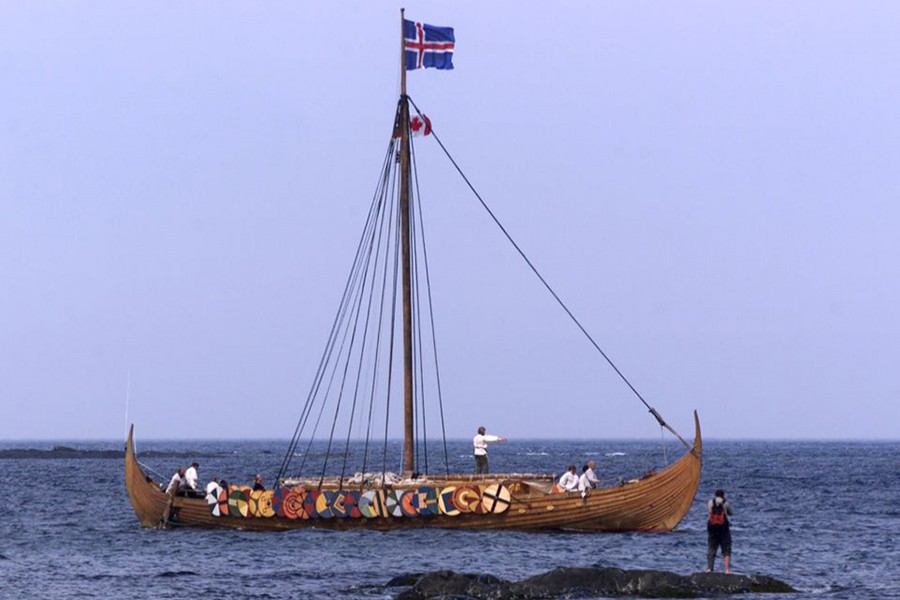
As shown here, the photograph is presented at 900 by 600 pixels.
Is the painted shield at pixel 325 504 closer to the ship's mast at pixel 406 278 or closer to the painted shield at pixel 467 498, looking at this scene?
the ship's mast at pixel 406 278

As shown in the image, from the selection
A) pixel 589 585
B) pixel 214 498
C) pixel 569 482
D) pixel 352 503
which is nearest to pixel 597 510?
pixel 569 482

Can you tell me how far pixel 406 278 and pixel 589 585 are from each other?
17.1 metres

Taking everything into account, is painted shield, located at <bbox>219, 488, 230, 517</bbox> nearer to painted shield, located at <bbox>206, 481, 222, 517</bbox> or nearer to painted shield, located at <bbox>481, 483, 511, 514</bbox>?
painted shield, located at <bbox>206, 481, 222, 517</bbox>

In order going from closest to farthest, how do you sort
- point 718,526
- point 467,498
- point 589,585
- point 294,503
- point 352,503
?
point 589,585 → point 718,526 → point 467,498 → point 352,503 → point 294,503

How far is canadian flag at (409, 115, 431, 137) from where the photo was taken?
4819cm

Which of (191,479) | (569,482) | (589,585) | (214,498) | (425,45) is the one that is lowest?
(589,585)

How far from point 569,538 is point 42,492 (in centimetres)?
4418

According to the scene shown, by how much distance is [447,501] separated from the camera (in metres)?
42.4

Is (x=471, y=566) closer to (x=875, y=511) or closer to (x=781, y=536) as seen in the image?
(x=781, y=536)

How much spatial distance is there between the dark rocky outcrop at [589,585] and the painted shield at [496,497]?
32.1 feet

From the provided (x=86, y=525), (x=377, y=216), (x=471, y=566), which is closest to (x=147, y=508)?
(x=86, y=525)

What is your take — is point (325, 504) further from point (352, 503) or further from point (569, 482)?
point (569, 482)

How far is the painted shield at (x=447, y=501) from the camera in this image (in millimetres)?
42281

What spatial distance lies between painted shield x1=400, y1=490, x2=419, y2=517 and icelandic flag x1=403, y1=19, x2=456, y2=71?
14.4 m
